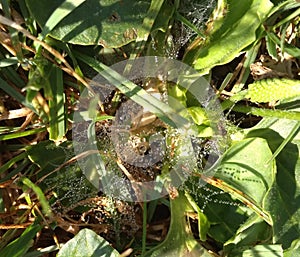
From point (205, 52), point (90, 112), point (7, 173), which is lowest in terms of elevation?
point (7, 173)

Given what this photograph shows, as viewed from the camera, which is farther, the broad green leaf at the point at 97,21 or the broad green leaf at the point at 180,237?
the broad green leaf at the point at 180,237

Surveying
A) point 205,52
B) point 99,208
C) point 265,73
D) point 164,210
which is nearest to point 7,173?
point 99,208

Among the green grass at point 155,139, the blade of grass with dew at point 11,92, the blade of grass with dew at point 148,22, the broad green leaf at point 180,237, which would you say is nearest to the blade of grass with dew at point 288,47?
the green grass at point 155,139

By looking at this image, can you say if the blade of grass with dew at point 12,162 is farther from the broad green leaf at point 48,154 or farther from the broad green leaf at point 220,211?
the broad green leaf at point 220,211

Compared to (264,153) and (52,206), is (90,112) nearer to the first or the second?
(52,206)

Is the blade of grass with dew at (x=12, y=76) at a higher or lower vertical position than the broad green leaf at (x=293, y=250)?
higher

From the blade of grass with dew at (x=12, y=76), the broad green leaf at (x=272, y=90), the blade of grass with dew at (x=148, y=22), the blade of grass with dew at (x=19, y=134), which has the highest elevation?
the blade of grass with dew at (x=148, y=22)

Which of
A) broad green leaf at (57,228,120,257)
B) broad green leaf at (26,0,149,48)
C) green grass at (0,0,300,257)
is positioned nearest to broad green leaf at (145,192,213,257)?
green grass at (0,0,300,257)
